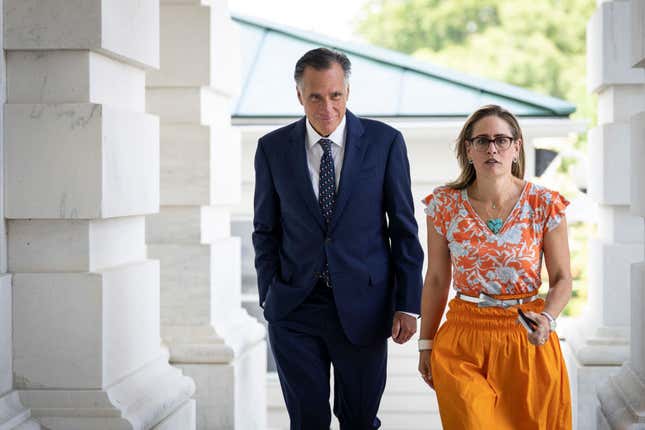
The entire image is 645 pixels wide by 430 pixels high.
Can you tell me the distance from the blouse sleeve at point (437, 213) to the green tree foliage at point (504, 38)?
22.0 metres

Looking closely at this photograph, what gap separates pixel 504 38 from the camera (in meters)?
30.0

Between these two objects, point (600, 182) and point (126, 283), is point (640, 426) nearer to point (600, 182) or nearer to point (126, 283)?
point (126, 283)

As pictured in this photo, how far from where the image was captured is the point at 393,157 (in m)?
4.64

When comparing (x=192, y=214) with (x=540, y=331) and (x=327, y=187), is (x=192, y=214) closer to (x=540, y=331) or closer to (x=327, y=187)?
(x=327, y=187)

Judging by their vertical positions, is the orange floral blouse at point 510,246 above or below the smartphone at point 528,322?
above

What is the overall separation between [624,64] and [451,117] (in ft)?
6.61

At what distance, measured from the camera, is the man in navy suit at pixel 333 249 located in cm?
457

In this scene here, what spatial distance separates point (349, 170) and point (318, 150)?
236 mm

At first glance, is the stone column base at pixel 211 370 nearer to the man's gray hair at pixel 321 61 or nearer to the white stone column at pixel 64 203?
the white stone column at pixel 64 203

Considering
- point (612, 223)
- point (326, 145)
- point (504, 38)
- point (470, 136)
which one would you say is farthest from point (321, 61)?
point (504, 38)

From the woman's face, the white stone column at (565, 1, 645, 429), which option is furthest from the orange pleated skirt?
the white stone column at (565, 1, 645, 429)

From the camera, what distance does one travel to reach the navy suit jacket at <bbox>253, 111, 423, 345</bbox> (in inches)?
180

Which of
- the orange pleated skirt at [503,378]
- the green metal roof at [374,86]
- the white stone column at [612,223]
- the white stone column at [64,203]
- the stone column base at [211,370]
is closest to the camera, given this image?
the orange pleated skirt at [503,378]

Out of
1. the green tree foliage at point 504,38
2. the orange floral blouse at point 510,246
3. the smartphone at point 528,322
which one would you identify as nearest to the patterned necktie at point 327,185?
the orange floral blouse at point 510,246
